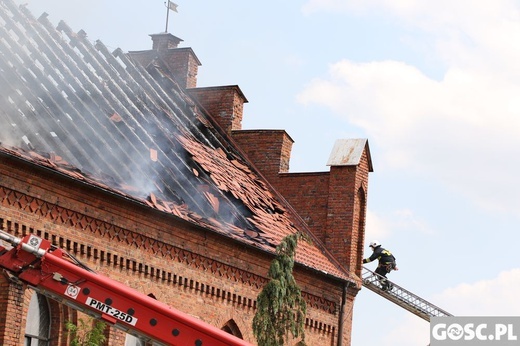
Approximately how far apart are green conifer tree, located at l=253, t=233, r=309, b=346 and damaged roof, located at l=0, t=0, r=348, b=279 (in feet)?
9.29

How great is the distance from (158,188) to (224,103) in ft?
28.0

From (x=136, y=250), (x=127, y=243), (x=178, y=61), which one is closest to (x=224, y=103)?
(x=178, y=61)

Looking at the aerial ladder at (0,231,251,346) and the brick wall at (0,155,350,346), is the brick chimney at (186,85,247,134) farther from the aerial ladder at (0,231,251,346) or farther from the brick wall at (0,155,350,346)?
the aerial ladder at (0,231,251,346)

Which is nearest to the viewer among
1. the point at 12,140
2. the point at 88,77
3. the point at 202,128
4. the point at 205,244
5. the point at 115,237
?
the point at 12,140

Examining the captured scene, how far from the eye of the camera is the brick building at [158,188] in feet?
66.8

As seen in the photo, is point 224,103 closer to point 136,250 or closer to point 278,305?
point 136,250

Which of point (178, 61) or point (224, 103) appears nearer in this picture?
point (224, 103)

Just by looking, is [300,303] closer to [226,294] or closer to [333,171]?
[226,294]

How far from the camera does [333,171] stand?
30484 millimetres

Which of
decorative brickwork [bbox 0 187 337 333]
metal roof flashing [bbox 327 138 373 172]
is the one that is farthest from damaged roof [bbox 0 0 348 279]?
metal roof flashing [bbox 327 138 373 172]

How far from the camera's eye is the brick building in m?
20.4

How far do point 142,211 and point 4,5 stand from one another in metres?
5.39

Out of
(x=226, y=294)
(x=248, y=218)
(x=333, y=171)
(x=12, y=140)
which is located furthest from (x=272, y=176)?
(x=12, y=140)

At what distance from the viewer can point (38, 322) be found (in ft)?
67.4
